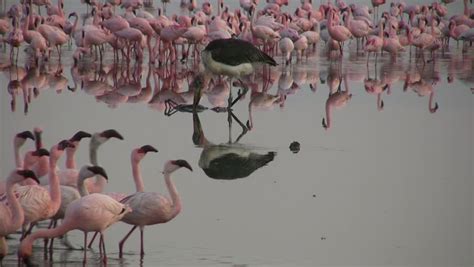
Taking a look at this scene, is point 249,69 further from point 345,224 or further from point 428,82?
point 345,224

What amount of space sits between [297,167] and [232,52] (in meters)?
3.42

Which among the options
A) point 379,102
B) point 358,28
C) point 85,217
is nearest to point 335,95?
point 379,102

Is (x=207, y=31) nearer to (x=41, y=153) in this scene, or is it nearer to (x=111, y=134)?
(x=111, y=134)

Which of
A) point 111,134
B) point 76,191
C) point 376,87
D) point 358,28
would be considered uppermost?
point 358,28

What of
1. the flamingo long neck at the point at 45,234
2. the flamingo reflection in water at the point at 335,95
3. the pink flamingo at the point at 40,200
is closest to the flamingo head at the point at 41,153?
the pink flamingo at the point at 40,200

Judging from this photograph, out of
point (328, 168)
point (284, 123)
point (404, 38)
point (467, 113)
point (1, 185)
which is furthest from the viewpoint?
point (404, 38)

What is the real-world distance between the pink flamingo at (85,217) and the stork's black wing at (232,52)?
623 cm

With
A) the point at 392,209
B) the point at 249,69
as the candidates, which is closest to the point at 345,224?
the point at 392,209

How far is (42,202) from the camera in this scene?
7562mm

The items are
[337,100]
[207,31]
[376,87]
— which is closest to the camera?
[337,100]

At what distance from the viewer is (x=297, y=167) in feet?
34.2

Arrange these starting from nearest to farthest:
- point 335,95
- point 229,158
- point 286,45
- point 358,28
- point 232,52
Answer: point 229,158, point 232,52, point 335,95, point 286,45, point 358,28

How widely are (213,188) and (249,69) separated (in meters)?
4.48

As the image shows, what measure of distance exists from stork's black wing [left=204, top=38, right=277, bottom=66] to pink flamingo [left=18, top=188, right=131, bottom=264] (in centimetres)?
623
